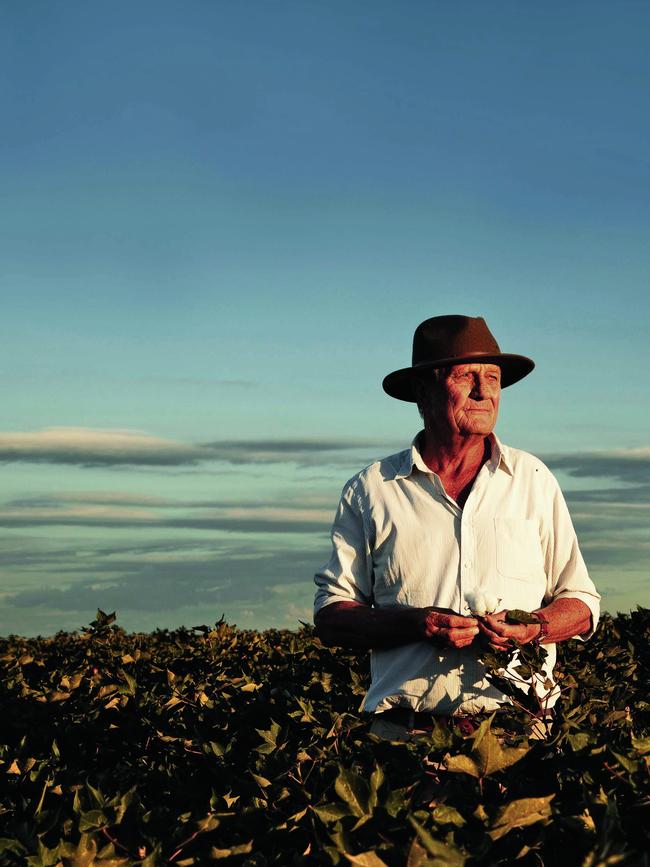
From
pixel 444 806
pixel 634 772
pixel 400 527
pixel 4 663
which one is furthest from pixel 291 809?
Answer: pixel 4 663

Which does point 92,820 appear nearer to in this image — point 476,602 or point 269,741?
point 269,741

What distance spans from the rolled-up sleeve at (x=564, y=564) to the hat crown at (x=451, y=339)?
0.86m

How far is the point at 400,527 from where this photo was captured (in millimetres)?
4785

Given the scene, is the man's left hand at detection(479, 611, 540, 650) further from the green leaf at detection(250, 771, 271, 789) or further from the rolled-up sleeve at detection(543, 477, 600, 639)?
the green leaf at detection(250, 771, 271, 789)

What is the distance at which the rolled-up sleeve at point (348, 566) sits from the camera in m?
4.89

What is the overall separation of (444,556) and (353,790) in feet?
6.80

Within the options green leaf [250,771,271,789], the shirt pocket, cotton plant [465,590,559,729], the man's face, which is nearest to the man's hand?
cotton plant [465,590,559,729]

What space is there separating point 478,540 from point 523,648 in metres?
0.78

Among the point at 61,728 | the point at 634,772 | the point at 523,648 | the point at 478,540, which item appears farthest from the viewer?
the point at 61,728

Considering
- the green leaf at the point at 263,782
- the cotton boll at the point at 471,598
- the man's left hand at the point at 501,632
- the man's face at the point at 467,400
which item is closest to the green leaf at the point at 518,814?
the green leaf at the point at 263,782

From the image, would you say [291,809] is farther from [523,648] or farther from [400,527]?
[400,527]

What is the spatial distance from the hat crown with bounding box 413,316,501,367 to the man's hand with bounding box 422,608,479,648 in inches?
51.0

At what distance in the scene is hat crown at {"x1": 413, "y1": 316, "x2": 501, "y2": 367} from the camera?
495 cm

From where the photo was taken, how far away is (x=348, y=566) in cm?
491
